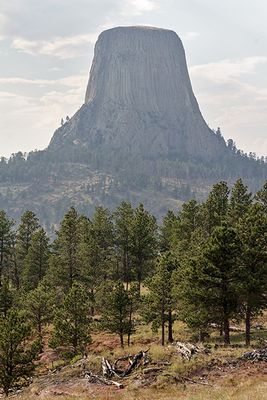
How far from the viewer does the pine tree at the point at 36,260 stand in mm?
63719

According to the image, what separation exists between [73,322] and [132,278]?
28.1 metres

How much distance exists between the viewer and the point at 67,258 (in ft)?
197

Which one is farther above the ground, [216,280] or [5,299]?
[216,280]

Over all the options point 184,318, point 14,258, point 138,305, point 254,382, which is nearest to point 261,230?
point 184,318

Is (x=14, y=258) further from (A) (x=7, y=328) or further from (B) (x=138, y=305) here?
(A) (x=7, y=328)

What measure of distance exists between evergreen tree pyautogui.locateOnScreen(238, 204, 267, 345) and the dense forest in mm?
79

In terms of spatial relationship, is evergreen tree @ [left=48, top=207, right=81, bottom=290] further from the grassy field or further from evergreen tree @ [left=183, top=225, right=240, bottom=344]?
evergreen tree @ [left=183, top=225, right=240, bottom=344]

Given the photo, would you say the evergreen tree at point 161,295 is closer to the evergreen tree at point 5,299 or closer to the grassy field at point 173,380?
the grassy field at point 173,380

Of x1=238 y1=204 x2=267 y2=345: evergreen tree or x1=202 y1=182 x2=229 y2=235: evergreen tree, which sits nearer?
x1=238 y1=204 x2=267 y2=345: evergreen tree

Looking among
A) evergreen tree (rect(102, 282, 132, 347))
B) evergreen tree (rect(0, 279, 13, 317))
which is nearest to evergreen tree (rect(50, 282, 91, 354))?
evergreen tree (rect(102, 282, 132, 347))

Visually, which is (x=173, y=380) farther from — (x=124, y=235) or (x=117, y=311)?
(x=124, y=235)

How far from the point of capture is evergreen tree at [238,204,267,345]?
33.9 metres

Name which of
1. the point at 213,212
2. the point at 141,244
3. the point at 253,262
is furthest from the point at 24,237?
the point at 253,262

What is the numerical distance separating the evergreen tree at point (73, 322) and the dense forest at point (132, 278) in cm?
9
